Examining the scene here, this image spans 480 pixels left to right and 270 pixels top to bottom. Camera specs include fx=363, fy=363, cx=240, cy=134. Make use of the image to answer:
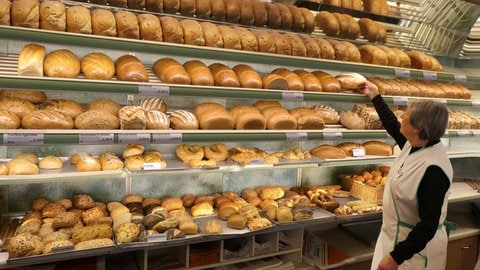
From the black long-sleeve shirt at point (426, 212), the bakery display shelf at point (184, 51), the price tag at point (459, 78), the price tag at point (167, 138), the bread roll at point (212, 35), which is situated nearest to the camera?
the black long-sleeve shirt at point (426, 212)

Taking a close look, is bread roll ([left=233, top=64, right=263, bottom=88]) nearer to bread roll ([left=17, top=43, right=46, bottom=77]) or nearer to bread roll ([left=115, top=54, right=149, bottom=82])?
bread roll ([left=115, top=54, right=149, bottom=82])

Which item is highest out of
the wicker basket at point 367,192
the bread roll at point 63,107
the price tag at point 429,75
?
the price tag at point 429,75

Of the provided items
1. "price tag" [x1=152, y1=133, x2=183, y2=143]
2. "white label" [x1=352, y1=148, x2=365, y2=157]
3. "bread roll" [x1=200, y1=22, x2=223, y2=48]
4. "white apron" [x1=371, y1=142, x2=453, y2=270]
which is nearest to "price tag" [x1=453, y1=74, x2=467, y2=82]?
"white label" [x1=352, y1=148, x2=365, y2=157]

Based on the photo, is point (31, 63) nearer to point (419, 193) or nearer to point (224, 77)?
point (224, 77)

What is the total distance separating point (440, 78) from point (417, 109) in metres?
1.86

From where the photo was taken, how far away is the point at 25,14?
213 cm

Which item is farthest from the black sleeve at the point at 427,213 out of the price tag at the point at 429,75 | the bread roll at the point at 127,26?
the bread roll at the point at 127,26

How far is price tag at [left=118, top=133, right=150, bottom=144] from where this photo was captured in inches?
90.7

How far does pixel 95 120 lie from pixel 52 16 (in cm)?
67

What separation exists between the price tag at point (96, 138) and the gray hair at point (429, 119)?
1831mm

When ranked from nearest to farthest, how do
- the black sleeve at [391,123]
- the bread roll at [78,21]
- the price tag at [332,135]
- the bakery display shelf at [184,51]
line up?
the bakery display shelf at [184,51] < the bread roll at [78,21] < the black sleeve at [391,123] < the price tag at [332,135]

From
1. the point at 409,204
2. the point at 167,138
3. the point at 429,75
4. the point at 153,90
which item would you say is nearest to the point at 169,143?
the point at 167,138

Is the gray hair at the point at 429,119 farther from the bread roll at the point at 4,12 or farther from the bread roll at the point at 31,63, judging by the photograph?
the bread roll at the point at 4,12

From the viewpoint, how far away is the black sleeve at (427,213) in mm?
2006
